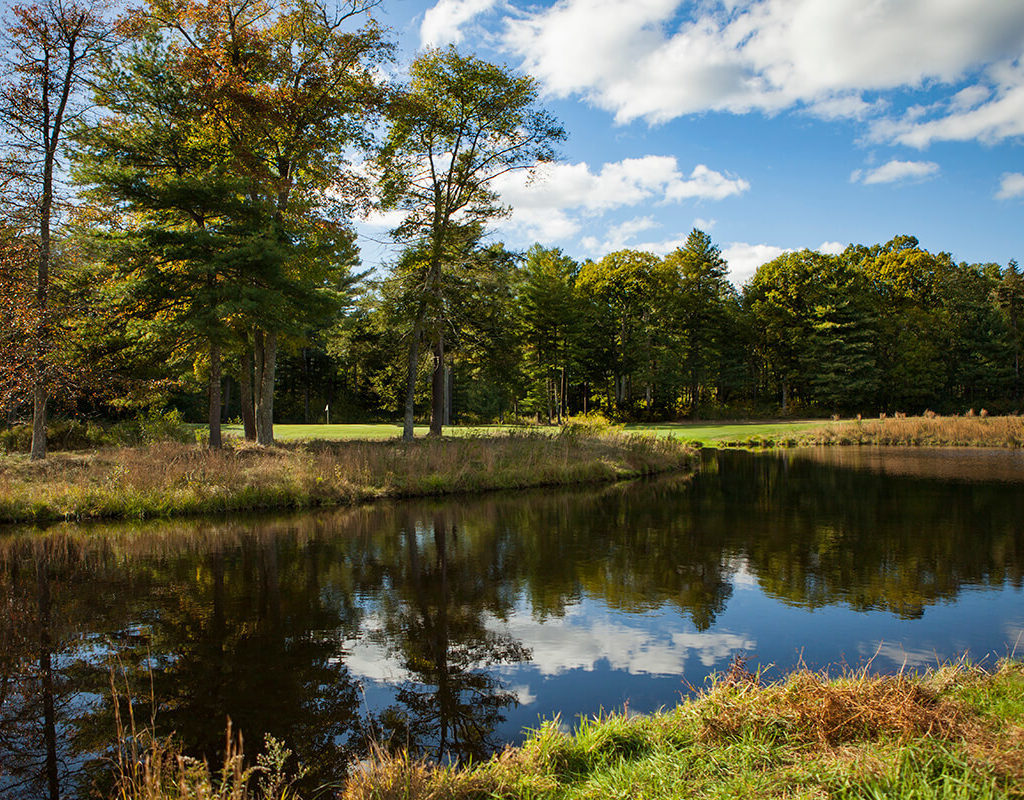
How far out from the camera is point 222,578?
9.18 m

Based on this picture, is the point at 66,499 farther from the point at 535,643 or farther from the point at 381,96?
the point at 381,96

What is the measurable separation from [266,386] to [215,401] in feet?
5.60

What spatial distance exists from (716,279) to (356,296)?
30995 millimetres

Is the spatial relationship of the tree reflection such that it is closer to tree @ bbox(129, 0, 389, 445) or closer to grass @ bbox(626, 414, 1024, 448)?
tree @ bbox(129, 0, 389, 445)

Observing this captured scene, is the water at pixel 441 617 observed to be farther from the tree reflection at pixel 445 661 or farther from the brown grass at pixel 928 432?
the brown grass at pixel 928 432

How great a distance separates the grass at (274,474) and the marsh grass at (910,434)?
1741 centimetres

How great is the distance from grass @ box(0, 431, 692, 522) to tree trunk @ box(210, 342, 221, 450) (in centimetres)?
69

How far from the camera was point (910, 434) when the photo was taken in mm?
33500

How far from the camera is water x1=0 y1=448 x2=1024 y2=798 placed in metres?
5.13

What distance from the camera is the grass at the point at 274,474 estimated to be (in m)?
14.0

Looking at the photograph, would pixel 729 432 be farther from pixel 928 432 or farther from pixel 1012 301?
pixel 1012 301

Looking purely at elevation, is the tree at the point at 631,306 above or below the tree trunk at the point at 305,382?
above

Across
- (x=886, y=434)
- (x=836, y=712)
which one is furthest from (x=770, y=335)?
(x=836, y=712)

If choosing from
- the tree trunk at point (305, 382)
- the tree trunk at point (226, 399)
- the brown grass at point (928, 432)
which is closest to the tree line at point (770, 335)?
the tree trunk at point (305, 382)
